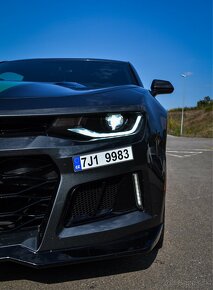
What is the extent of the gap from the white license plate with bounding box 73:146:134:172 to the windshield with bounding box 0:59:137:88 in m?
1.30

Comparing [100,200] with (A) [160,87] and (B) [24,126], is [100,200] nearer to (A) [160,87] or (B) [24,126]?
(B) [24,126]

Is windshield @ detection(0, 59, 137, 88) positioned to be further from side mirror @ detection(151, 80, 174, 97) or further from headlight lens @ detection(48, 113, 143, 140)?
headlight lens @ detection(48, 113, 143, 140)

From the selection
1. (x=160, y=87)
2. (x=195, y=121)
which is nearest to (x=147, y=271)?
(x=160, y=87)

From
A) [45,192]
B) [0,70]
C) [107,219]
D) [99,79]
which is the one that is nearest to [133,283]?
[107,219]

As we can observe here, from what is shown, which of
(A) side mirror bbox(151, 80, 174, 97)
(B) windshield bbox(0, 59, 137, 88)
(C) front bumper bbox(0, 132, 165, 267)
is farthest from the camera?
(A) side mirror bbox(151, 80, 174, 97)

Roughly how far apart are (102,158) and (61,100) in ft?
1.15

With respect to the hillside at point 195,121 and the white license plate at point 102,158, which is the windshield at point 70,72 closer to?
the white license plate at point 102,158

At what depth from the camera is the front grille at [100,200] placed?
6.33 feet

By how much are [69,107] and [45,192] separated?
43 cm

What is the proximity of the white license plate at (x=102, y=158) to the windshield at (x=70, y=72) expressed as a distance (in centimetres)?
130

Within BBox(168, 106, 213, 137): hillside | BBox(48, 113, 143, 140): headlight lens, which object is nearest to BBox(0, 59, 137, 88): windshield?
BBox(48, 113, 143, 140): headlight lens

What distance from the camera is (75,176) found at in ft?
6.13

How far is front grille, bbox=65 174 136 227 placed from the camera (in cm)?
193

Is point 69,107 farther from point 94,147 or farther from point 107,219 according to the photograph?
point 107,219
